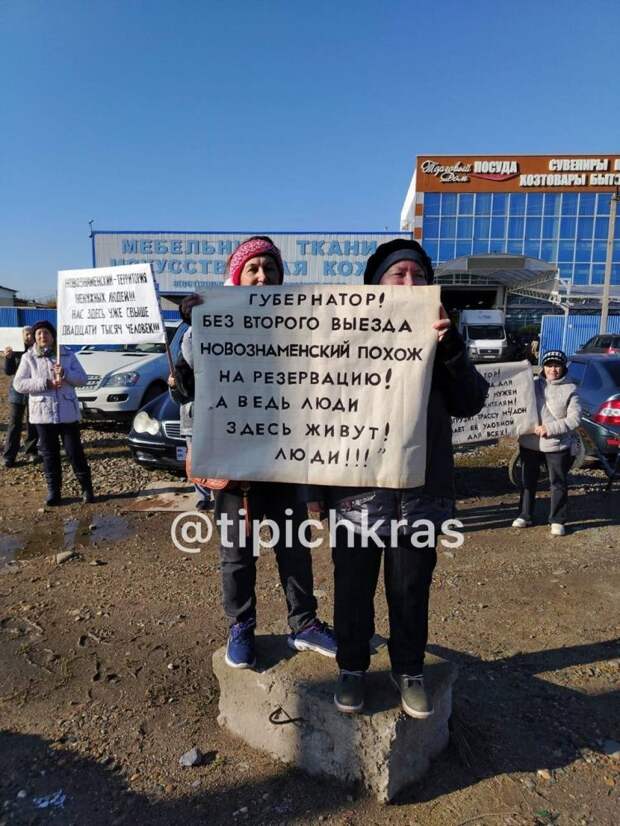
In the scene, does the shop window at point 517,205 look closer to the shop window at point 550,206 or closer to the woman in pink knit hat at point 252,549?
the shop window at point 550,206

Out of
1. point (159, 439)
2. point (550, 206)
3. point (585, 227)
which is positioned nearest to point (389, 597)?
point (159, 439)

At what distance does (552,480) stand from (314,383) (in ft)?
12.5

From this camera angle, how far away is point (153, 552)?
4.81 metres

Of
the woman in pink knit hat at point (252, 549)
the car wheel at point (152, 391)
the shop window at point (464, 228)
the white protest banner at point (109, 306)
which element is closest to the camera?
the woman in pink knit hat at point (252, 549)

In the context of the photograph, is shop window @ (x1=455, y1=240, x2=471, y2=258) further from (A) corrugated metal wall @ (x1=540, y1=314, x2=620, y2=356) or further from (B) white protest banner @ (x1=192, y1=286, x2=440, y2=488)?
(B) white protest banner @ (x1=192, y1=286, x2=440, y2=488)

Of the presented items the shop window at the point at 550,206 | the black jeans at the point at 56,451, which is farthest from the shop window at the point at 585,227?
the black jeans at the point at 56,451

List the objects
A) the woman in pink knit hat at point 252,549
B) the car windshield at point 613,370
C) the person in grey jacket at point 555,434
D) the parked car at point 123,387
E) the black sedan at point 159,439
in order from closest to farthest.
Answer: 1. the woman in pink knit hat at point 252,549
2. the person in grey jacket at point 555,434
3. the black sedan at point 159,439
4. the car windshield at point 613,370
5. the parked car at point 123,387

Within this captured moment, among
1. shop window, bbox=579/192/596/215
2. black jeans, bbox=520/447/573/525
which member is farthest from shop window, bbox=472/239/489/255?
black jeans, bbox=520/447/573/525

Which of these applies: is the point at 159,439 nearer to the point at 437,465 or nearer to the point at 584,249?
the point at 437,465

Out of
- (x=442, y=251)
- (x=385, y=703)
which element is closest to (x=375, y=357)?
(x=385, y=703)

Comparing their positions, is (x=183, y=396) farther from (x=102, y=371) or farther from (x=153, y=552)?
(x=102, y=371)

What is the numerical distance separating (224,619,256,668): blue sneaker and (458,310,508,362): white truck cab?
2413 centimetres

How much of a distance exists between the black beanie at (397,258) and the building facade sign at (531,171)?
136 feet

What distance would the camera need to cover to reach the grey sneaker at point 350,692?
7.17 ft
